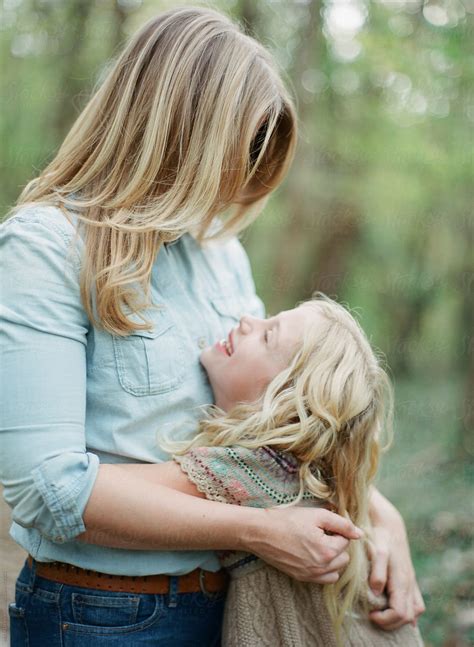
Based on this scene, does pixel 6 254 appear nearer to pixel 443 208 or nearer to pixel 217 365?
pixel 217 365

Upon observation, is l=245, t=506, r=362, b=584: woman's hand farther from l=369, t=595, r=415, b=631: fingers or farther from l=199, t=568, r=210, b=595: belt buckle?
l=369, t=595, r=415, b=631: fingers

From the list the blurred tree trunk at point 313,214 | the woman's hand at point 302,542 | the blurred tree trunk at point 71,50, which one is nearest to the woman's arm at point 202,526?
the woman's hand at point 302,542

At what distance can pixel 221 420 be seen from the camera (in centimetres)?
172

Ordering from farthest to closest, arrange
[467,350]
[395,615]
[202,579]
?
[467,350] → [395,615] → [202,579]

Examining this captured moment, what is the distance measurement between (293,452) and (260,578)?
0.31 metres

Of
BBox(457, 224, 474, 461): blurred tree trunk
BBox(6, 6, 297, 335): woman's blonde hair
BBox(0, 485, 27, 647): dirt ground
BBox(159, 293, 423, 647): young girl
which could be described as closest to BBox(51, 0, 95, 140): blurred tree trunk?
BBox(457, 224, 474, 461): blurred tree trunk

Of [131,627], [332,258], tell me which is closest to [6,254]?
[131,627]

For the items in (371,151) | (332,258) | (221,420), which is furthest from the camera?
(332,258)

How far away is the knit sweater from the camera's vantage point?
5.41 feet

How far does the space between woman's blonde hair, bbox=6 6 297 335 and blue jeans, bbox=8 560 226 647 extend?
60 cm

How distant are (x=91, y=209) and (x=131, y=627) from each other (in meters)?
0.93

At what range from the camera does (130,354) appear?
1573 millimetres

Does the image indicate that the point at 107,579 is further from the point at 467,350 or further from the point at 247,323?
the point at 467,350

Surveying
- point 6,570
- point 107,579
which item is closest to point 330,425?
point 107,579
